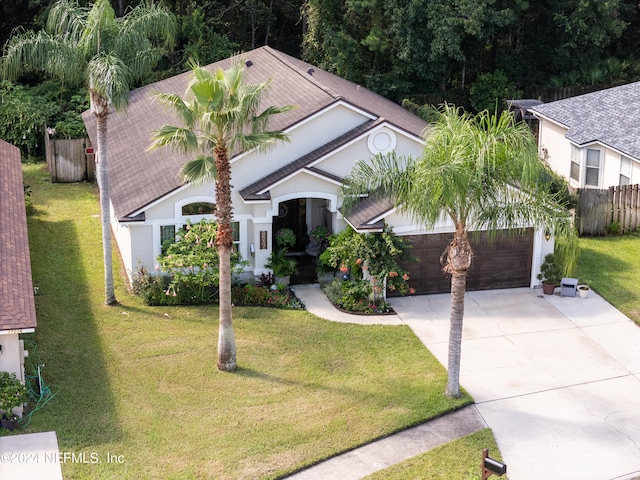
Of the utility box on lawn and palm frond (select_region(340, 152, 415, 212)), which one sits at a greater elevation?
palm frond (select_region(340, 152, 415, 212))

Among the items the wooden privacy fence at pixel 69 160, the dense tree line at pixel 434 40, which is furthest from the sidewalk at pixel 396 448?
the dense tree line at pixel 434 40

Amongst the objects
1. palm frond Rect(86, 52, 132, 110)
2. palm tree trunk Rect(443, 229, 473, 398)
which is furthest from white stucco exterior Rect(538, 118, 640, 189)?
palm frond Rect(86, 52, 132, 110)

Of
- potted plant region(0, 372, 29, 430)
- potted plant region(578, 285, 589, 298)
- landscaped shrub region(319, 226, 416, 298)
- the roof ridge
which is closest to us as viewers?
potted plant region(0, 372, 29, 430)

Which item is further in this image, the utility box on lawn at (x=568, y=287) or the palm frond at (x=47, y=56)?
the utility box on lawn at (x=568, y=287)

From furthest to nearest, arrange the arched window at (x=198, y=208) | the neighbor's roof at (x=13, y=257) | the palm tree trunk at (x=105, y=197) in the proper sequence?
the arched window at (x=198, y=208) < the palm tree trunk at (x=105, y=197) < the neighbor's roof at (x=13, y=257)

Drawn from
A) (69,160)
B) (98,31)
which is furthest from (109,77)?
(69,160)

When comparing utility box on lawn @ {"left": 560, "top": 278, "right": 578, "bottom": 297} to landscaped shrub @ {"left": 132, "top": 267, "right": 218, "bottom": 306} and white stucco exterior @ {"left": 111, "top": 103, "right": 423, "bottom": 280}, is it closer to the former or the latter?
white stucco exterior @ {"left": 111, "top": 103, "right": 423, "bottom": 280}

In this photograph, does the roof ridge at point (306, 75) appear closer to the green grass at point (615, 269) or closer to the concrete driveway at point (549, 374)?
the concrete driveway at point (549, 374)

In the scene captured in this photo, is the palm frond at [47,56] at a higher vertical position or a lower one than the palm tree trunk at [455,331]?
higher

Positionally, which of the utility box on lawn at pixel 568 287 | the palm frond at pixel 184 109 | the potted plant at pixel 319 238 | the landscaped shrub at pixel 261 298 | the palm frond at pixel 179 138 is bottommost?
the landscaped shrub at pixel 261 298
